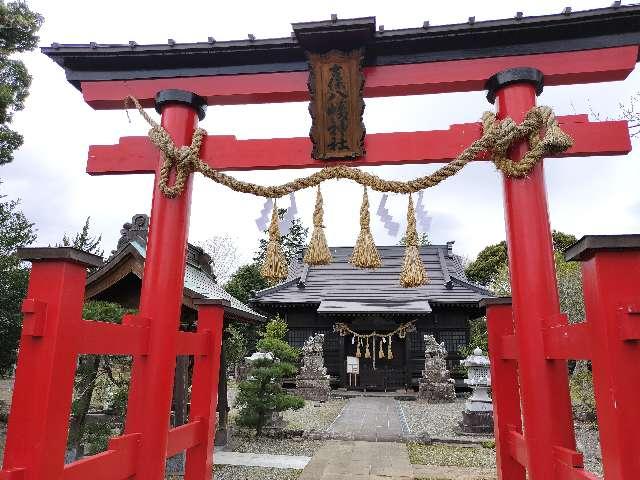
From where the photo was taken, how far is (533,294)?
3076 millimetres

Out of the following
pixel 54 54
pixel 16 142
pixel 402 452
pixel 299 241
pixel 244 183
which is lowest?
pixel 402 452

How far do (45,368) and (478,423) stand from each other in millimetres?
10059

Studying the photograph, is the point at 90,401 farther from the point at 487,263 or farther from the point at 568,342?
the point at 487,263

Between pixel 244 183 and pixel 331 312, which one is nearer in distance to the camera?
pixel 244 183

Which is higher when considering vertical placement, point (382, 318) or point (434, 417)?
point (382, 318)

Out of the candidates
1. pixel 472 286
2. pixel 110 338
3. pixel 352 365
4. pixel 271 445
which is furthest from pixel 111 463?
pixel 472 286

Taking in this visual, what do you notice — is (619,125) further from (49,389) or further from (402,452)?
(402,452)

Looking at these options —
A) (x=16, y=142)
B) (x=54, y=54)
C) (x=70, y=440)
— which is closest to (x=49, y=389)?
(x=54, y=54)

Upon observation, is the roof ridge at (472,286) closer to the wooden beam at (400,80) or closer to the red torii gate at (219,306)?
the red torii gate at (219,306)

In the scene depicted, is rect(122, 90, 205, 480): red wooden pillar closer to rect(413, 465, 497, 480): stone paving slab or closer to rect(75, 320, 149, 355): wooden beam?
rect(75, 320, 149, 355): wooden beam

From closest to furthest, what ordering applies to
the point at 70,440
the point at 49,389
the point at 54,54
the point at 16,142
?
the point at 49,389 < the point at 54,54 < the point at 70,440 < the point at 16,142

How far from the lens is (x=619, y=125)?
11.1 ft

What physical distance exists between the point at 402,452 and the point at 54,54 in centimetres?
775

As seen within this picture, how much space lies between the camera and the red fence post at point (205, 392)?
12.4ft
